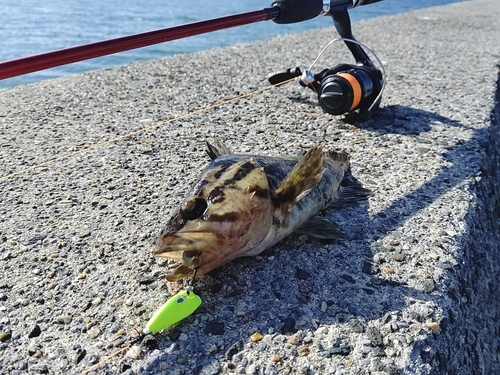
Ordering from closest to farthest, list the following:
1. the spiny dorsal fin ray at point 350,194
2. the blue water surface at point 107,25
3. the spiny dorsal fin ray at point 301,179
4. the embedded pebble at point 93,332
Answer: the embedded pebble at point 93,332
the spiny dorsal fin ray at point 301,179
the spiny dorsal fin ray at point 350,194
the blue water surface at point 107,25

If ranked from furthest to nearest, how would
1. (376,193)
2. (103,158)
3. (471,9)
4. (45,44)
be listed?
(471,9), (45,44), (103,158), (376,193)

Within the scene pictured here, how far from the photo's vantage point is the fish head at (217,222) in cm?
199

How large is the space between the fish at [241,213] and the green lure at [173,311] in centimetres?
9

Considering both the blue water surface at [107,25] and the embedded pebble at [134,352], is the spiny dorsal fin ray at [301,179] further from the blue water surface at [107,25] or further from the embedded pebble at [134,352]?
the blue water surface at [107,25]

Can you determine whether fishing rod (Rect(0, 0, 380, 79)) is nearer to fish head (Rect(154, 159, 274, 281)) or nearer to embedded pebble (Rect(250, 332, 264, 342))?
fish head (Rect(154, 159, 274, 281))

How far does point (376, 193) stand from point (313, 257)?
899 millimetres

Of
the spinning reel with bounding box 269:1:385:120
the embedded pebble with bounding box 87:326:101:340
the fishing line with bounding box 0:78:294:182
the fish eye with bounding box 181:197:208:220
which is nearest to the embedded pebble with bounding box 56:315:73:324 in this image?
the embedded pebble with bounding box 87:326:101:340

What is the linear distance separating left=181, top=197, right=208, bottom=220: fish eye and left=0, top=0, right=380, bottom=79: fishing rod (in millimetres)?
998

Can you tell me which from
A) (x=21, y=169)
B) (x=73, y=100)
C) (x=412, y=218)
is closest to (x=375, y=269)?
(x=412, y=218)

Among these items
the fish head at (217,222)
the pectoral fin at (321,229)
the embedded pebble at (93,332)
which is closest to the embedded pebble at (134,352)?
the embedded pebble at (93,332)

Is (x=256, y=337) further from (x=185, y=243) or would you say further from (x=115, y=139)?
(x=115, y=139)

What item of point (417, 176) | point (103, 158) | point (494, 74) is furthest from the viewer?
point (494, 74)

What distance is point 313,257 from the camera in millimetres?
2479

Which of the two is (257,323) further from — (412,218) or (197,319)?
(412,218)
